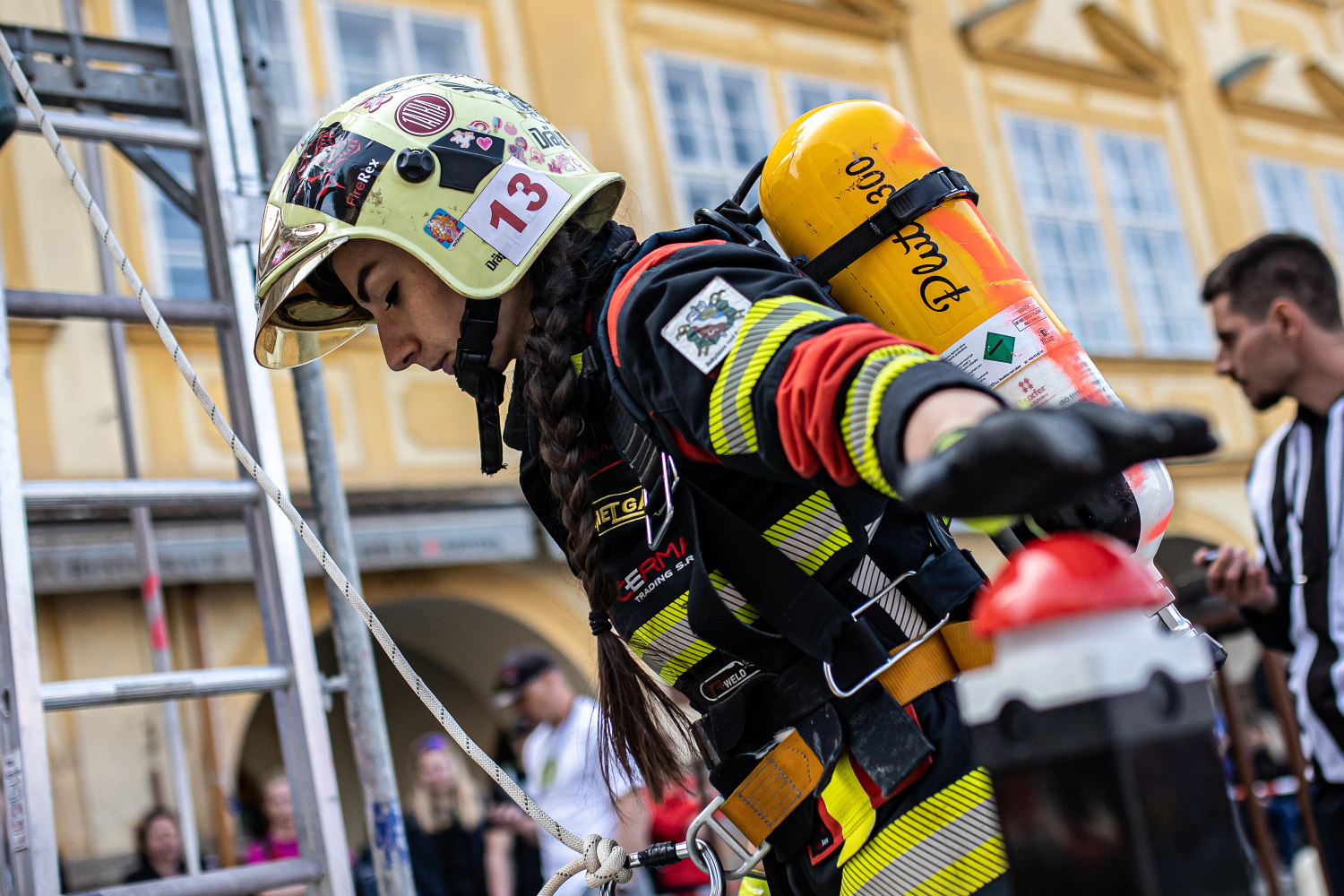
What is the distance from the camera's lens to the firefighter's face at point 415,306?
2.01 metres

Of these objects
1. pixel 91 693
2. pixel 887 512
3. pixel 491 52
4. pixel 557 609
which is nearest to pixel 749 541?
pixel 887 512

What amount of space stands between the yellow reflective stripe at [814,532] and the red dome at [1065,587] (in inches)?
27.9

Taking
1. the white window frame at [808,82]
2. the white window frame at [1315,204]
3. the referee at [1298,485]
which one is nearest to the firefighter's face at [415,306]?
the referee at [1298,485]

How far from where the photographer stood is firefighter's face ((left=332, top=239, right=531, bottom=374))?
2008mm

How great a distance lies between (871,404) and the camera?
1130 millimetres

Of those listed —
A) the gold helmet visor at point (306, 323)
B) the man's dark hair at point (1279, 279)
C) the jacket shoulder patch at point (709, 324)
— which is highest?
the man's dark hair at point (1279, 279)

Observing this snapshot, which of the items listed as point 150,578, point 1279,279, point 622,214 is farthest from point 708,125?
point 622,214

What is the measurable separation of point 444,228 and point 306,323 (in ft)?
2.16

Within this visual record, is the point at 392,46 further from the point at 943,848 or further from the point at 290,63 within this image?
the point at 943,848

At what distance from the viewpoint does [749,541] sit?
1606 millimetres

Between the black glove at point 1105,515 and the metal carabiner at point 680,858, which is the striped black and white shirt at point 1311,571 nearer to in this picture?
the black glove at point 1105,515

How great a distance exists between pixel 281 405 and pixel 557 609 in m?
2.46

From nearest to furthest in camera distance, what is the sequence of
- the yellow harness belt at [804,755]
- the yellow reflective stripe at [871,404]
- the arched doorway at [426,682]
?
1. the yellow reflective stripe at [871,404]
2. the yellow harness belt at [804,755]
3. the arched doorway at [426,682]

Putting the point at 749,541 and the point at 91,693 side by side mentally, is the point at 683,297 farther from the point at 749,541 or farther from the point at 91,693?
the point at 91,693
